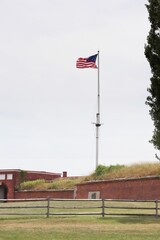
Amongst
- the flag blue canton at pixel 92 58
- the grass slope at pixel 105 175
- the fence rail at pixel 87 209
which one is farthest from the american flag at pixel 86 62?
the fence rail at pixel 87 209

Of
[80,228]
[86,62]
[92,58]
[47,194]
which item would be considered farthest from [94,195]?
[80,228]

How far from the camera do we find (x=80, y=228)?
830 inches

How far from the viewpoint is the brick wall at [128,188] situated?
3572 cm

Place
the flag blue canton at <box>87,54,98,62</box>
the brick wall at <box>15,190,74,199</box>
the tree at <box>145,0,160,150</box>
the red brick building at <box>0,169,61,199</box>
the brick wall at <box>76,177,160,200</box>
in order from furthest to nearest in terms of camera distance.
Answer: the red brick building at <box>0,169,61,199</box> < the flag blue canton at <box>87,54,98,62</box> < the brick wall at <box>15,190,74,199</box> < the brick wall at <box>76,177,160,200</box> < the tree at <box>145,0,160,150</box>

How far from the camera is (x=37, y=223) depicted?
23141mm

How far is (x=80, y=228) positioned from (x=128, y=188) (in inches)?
666

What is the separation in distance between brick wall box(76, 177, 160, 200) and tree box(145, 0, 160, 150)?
10031 mm

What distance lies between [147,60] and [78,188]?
1920 centimetres

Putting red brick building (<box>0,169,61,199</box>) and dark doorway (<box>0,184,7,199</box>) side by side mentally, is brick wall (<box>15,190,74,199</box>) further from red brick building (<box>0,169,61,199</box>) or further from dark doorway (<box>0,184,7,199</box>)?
dark doorway (<box>0,184,7,199</box>)

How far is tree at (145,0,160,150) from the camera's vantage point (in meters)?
26.0

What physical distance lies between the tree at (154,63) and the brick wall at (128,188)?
1003cm

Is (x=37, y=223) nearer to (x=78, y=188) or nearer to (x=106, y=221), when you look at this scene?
(x=106, y=221)

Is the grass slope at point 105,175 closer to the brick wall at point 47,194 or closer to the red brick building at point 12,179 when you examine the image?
the brick wall at point 47,194

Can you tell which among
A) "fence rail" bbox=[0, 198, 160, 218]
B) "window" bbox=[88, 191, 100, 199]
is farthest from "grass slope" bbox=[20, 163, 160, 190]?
"fence rail" bbox=[0, 198, 160, 218]
